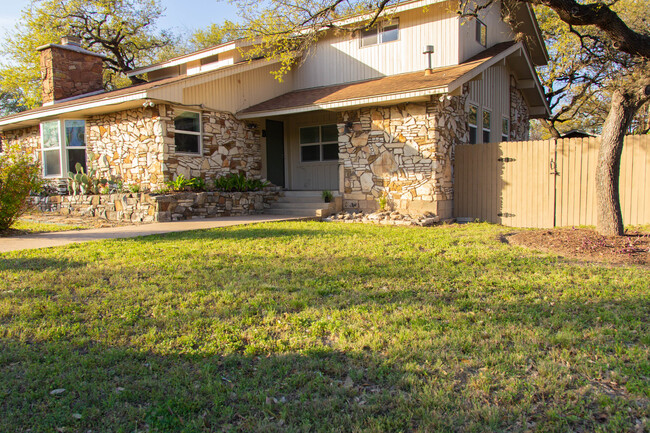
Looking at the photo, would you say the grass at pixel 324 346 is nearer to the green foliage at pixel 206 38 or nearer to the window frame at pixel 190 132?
the window frame at pixel 190 132

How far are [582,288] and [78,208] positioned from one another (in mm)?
12181

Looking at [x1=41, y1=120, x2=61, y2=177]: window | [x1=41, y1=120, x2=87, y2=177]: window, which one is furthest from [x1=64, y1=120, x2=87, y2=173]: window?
[x1=41, y1=120, x2=61, y2=177]: window

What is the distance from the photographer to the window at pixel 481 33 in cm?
1357

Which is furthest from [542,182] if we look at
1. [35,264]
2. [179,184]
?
[35,264]

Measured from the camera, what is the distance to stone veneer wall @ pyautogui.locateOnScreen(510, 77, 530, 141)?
15.2 m

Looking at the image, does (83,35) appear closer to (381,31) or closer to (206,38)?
(206,38)

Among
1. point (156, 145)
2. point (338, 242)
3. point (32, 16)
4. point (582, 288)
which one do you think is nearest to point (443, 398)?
point (582, 288)

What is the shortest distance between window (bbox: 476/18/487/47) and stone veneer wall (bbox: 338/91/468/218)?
2913 millimetres

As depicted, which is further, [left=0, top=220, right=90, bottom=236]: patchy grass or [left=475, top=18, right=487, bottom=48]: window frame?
[left=475, top=18, right=487, bottom=48]: window frame

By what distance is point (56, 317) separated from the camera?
3.89 metres

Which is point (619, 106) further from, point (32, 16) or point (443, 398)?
point (32, 16)

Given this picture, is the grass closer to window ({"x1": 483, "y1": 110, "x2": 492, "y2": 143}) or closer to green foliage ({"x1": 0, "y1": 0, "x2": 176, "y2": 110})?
window ({"x1": 483, "y1": 110, "x2": 492, "y2": 143})

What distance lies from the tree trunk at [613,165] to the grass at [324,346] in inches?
75.9

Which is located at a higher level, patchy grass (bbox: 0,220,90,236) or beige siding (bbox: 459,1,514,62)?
beige siding (bbox: 459,1,514,62)
